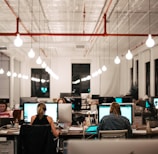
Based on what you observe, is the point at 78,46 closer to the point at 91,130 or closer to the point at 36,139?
the point at 91,130

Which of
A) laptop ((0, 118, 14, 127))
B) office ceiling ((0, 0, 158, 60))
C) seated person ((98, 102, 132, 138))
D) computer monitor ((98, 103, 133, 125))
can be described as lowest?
laptop ((0, 118, 14, 127))

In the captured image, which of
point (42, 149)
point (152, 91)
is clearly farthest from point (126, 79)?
point (42, 149)

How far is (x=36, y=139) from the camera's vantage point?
13.6 ft

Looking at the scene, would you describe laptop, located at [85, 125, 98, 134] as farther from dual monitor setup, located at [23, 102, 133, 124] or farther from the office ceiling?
the office ceiling

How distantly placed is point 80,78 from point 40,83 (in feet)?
8.21

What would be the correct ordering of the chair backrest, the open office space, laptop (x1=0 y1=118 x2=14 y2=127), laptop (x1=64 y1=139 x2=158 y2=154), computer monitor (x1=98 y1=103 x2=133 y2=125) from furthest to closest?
the open office space, laptop (x1=0 y1=118 x2=14 y2=127), computer monitor (x1=98 y1=103 x2=133 y2=125), the chair backrest, laptop (x1=64 y1=139 x2=158 y2=154)

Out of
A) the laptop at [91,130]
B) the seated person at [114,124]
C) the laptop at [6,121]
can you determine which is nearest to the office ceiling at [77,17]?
the laptop at [6,121]

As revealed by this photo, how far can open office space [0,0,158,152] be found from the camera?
7859 mm

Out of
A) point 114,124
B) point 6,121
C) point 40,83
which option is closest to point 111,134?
point 114,124

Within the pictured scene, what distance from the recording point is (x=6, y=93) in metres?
16.6

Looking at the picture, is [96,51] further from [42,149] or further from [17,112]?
[42,149]

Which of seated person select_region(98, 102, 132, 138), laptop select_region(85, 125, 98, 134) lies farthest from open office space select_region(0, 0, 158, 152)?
seated person select_region(98, 102, 132, 138)

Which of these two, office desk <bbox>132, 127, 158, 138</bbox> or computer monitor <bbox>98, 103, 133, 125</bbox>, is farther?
computer monitor <bbox>98, 103, 133, 125</bbox>

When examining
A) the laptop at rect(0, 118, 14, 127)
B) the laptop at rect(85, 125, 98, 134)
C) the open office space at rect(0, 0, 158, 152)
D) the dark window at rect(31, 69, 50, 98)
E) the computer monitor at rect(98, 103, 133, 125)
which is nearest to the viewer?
the laptop at rect(85, 125, 98, 134)
